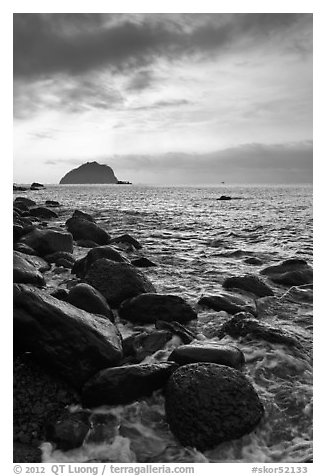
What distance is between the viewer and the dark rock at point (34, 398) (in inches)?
141

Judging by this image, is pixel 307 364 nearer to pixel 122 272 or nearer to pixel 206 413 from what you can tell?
pixel 206 413

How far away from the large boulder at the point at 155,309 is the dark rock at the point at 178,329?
254mm

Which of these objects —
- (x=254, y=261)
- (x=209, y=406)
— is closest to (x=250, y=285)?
(x=254, y=261)

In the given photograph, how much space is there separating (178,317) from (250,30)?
475 centimetres

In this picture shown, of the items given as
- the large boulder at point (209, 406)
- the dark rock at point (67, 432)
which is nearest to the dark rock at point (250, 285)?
the large boulder at point (209, 406)

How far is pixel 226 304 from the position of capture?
6816 mm

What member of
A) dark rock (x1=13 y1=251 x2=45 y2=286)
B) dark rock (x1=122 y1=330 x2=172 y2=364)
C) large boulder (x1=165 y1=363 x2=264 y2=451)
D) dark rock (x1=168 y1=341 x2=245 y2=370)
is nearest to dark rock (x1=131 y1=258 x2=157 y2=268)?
dark rock (x1=13 y1=251 x2=45 y2=286)

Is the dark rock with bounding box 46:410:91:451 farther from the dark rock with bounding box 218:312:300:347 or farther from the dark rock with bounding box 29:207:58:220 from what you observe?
the dark rock with bounding box 29:207:58:220

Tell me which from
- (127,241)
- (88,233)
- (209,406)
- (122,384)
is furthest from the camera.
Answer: (88,233)

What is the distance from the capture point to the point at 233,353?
4668 millimetres

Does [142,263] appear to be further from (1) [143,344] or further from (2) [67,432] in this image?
(2) [67,432]

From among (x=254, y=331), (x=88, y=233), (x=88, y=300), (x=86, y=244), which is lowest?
(x=254, y=331)

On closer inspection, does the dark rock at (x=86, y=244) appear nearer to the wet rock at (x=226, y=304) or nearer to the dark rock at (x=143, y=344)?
the wet rock at (x=226, y=304)

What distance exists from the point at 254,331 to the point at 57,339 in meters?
3.19
